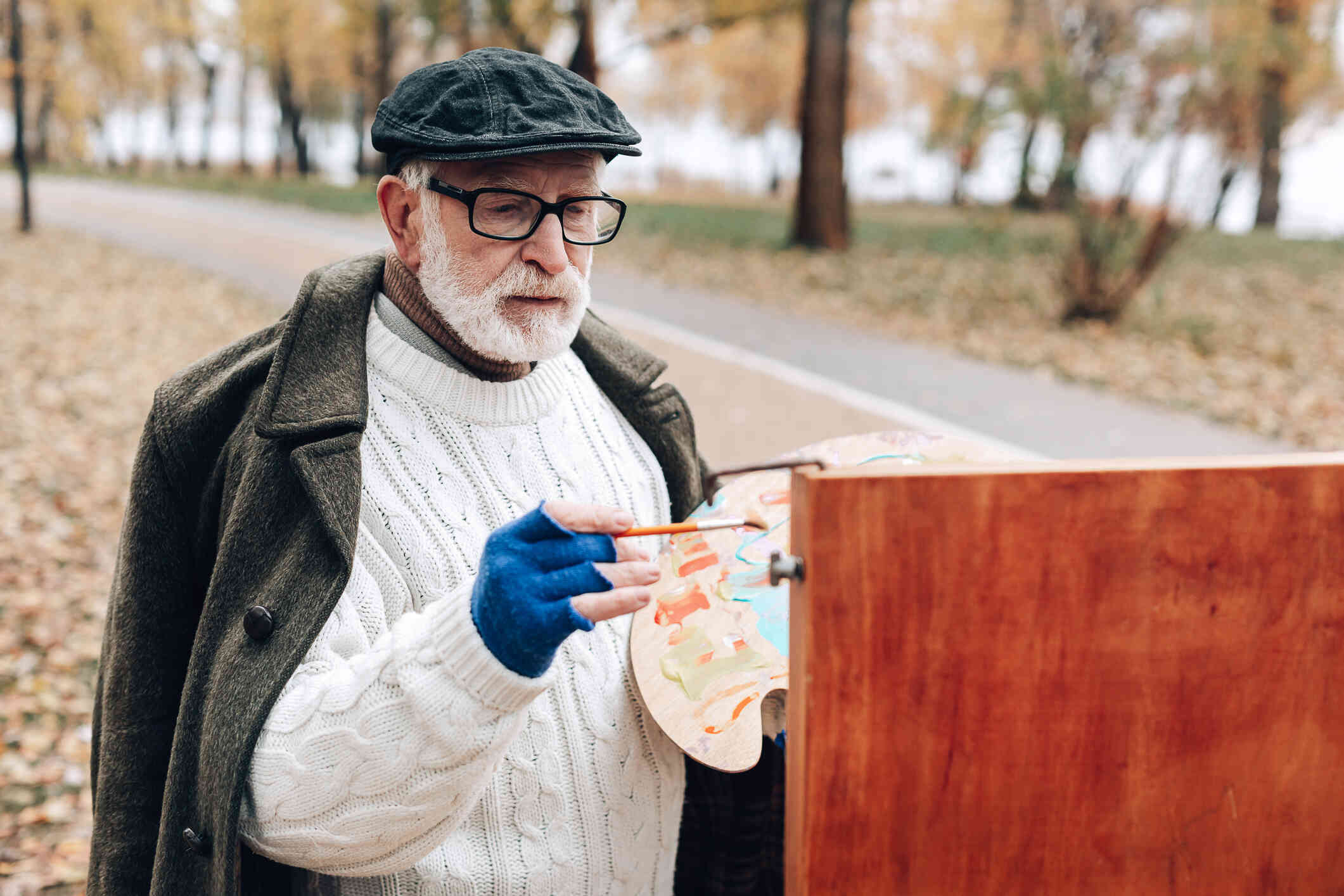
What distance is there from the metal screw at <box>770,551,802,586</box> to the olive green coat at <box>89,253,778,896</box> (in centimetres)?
78

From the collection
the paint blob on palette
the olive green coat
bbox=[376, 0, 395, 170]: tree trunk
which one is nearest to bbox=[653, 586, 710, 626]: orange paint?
the paint blob on palette

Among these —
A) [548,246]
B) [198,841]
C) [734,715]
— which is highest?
[548,246]

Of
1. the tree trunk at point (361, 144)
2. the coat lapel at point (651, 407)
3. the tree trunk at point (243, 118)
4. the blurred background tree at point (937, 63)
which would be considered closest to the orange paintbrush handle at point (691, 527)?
the coat lapel at point (651, 407)

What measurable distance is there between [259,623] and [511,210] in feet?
2.53

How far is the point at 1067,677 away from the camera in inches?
47.2

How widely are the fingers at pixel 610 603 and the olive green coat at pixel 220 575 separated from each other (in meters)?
0.48

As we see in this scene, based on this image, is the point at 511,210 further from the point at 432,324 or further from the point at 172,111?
the point at 172,111

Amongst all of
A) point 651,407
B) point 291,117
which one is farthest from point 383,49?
point 651,407

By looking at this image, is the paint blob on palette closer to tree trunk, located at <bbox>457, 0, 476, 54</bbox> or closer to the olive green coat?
the olive green coat

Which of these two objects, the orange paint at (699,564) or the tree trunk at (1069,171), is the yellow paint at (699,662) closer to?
the orange paint at (699,564)

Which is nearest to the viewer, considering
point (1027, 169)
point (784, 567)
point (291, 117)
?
point (784, 567)

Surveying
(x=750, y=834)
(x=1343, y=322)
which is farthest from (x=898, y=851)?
(x=1343, y=322)

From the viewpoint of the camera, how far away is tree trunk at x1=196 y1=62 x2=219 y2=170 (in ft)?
123

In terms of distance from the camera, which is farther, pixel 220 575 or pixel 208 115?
pixel 208 115
